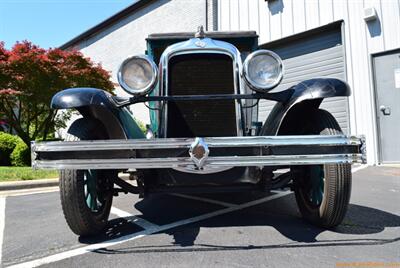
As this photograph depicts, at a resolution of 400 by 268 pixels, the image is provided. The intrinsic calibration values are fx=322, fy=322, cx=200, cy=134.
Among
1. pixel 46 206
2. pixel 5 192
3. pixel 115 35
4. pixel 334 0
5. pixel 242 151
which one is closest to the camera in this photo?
pixel 242 151

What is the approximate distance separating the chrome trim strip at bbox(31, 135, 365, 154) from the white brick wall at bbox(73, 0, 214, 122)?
9498mm

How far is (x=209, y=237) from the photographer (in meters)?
2.68

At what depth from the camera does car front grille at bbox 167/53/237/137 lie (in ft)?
10.3

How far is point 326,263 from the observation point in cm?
213

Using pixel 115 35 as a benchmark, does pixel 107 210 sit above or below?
below

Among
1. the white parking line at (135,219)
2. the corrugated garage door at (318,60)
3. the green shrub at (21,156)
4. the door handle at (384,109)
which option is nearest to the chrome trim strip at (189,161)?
the white parking line at (135,219)

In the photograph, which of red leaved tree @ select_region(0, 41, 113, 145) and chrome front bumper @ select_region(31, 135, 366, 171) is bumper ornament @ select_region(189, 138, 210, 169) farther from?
red leaved tree @ select_region(0, 41, 113, 145)

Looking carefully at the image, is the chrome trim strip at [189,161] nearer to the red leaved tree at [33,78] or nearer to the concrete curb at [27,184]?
the concrete curb at [27,184]

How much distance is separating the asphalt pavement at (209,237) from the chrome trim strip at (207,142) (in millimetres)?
784

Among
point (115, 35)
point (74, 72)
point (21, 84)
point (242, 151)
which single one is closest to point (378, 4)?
point (242, 151)

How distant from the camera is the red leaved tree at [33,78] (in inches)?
360

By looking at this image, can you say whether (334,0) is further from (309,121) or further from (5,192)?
(5,192)

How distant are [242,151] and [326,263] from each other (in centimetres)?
93

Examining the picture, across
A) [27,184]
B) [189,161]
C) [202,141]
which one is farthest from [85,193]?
[27,184]
